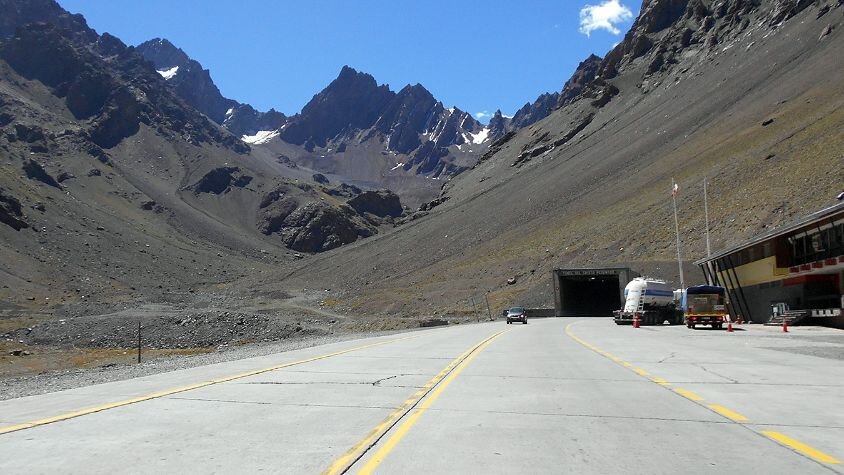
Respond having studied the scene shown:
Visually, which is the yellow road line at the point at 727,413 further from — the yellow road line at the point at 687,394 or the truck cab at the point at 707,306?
the truck cab at the point at 707,306

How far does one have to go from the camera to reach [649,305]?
48312mm

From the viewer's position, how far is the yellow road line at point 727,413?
28.0ft

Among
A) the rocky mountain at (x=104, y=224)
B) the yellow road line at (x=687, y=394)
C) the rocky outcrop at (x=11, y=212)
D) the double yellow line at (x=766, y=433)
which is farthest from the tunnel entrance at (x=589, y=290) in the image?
the rocky outcrop at (x=11, y=212)

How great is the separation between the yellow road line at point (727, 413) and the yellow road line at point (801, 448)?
933mm

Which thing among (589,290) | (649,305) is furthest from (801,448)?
(589,290)

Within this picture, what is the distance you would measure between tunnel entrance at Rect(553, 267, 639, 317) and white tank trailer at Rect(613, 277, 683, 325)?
9.20 metres

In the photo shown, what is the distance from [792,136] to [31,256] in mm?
102144

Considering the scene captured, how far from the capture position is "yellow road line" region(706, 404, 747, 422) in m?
8.52

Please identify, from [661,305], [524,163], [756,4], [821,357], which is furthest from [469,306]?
[756,4]

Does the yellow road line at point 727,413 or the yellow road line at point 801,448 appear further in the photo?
the yellow road line at point 727,413

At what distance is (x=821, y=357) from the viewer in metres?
17.9

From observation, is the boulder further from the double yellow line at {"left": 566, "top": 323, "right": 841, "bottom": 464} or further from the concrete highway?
the double yellow line at {"left": 566, "top": 323, "right": 841, "bottom": 464}

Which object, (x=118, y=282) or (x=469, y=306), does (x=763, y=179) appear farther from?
(x=118, y=282)

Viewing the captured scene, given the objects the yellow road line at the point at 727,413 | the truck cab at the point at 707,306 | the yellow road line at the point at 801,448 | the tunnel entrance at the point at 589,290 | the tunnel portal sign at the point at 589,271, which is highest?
the tunnel portal sign at the point at 589,271
